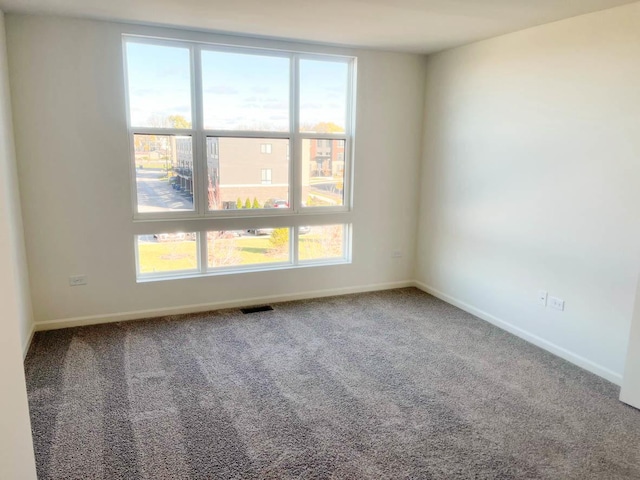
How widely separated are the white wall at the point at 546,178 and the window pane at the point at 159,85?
259cm

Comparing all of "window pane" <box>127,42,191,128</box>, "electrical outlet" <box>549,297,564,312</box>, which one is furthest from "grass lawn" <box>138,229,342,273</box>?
"electrical outlet" <box>549,297,564,312</box>

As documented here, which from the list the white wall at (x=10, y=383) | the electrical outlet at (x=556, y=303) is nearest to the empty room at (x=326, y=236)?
the electrical outlet at (x=556, y=303)

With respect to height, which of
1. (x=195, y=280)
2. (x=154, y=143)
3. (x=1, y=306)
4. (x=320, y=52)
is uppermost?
(x=320, y=52)

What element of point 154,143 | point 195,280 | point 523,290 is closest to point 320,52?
point 154,143

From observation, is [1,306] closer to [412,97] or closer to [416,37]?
[416,37]

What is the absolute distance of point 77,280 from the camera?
3857 millimetres

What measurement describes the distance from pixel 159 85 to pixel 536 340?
13.0ft

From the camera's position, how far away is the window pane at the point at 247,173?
4.26m

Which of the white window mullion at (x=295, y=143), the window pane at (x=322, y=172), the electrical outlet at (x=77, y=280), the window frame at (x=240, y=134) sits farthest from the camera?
the window pane at (x=322, y=172)

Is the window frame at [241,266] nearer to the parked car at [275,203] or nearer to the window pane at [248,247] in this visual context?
the window pane at [248,247]

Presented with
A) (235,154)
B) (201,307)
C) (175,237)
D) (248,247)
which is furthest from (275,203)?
(201,307)

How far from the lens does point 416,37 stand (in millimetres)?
3959

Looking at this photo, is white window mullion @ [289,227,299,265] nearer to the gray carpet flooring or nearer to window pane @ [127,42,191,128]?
the gray carpet flooring

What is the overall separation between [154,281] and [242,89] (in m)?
2.02
